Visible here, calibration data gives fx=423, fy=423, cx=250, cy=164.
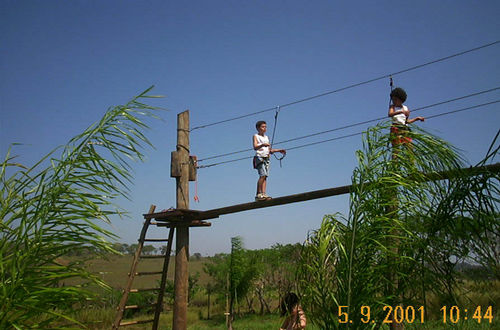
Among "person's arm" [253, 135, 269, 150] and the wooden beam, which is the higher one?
"person's arm" [253, 135, 269, 150]

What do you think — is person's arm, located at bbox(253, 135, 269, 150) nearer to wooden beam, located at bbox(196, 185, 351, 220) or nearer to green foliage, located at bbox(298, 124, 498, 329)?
wooden beam, located at bbox(196, 185, 351, 220)

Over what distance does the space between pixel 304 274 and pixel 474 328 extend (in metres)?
6.51

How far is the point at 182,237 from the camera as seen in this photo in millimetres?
8336

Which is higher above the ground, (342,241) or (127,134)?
(127,134)

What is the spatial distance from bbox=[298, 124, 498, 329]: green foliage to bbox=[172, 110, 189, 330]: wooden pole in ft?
15.0

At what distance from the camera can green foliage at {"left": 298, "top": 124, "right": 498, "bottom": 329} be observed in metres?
3.53

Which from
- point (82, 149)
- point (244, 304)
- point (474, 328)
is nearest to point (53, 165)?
point (82, 149)

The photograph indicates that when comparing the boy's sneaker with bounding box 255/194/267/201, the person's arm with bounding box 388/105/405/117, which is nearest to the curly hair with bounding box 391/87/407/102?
the person's arm with bounding box 388/105/405/117

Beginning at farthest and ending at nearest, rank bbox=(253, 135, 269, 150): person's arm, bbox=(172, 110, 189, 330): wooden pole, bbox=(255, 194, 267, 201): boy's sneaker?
bbox=(172, 110, 189, 330): wooden pole < bbox=(253, 135, 269, 150): person's arm < bbox=(255, 194, 267, 201): boy's sneaker

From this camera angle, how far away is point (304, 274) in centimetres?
399

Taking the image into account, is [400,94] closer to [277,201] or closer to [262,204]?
[277,201]

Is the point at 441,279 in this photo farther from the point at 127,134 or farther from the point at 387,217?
the point at 127,134

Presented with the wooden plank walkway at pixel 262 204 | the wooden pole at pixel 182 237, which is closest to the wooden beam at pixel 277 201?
the wooden plank walkway at pixel 262 204

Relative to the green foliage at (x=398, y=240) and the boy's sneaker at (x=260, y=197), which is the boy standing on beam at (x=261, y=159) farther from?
the green foliage at (x=398, y=240)
